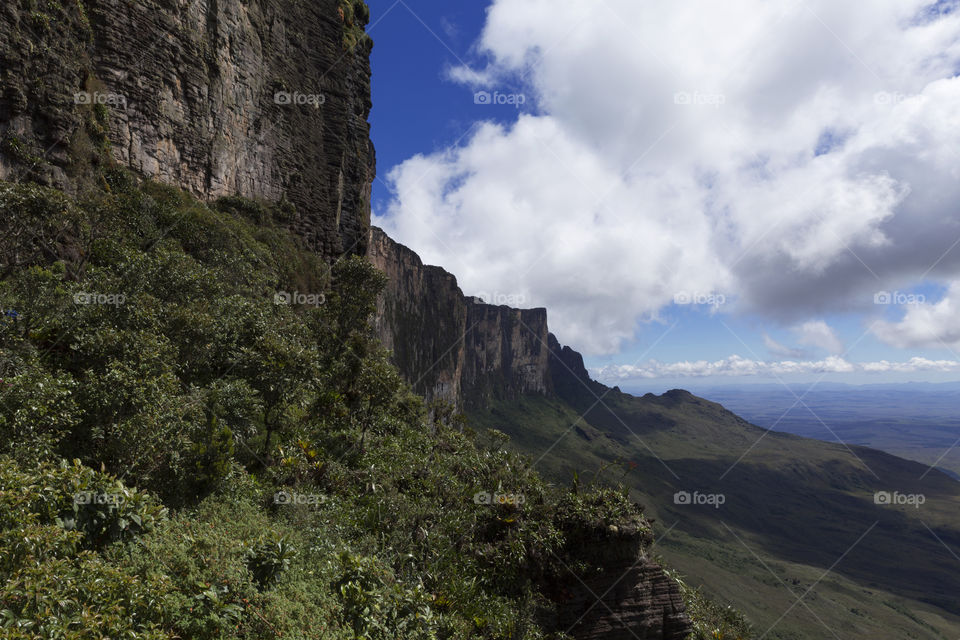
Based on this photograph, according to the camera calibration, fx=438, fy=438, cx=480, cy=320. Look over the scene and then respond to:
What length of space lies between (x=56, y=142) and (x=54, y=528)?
79.0ft

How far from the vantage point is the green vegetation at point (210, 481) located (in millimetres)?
6430

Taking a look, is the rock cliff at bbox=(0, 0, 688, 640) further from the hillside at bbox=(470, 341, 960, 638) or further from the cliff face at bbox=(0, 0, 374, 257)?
the hillside at bbox=(470, 341, 960, 638)

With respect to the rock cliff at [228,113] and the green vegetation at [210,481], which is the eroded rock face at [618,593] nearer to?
the rock cliff at [228,113]

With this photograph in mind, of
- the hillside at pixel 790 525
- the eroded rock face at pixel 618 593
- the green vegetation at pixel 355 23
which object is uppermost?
the green vegetation at pixel 355 23

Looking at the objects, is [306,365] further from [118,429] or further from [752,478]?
[752,478]

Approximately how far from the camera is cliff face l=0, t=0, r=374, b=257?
67.9 ft

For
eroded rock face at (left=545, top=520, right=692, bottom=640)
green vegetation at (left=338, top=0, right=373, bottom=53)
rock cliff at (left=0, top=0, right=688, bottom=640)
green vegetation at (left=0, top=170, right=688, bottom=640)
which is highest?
green vegetation at (left=338, top=0, right=373, bottom=53)

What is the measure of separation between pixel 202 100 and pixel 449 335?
9988cm

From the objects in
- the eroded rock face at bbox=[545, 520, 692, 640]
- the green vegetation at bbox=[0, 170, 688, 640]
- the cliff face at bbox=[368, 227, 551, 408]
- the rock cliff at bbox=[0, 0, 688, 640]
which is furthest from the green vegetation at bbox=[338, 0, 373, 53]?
the eroded rock face at bbox=[545, 520, 692, 640]

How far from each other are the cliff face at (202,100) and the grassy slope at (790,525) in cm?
3857

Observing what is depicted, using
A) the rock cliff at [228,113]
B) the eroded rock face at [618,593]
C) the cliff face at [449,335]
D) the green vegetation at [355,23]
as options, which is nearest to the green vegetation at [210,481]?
the eroded rock face at [618,593]

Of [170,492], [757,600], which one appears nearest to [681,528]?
[757,600]

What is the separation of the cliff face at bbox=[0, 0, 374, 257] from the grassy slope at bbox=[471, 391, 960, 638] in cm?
3857

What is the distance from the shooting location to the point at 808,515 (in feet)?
479
